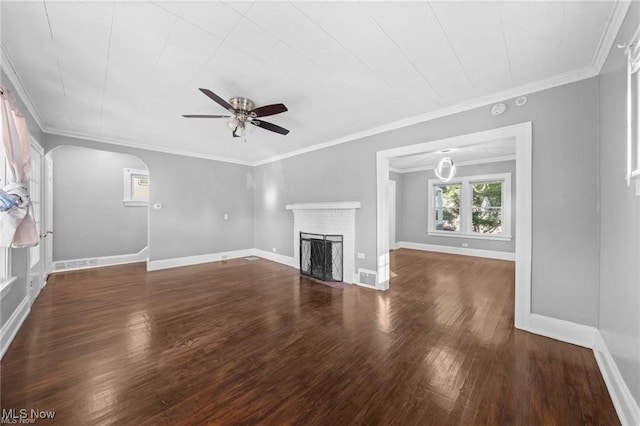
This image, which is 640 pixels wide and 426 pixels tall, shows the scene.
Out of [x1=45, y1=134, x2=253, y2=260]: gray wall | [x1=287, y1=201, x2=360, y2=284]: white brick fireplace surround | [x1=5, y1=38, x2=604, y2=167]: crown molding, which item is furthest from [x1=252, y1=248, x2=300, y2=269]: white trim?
[x1=5, y1=38, x2=604, y2=167]: crown molding

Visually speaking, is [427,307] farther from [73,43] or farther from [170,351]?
[73,43]

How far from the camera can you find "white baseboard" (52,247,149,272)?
4.89 metres

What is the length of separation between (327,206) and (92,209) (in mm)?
5389

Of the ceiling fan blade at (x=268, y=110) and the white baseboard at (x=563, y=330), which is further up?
the ceiling fan blade at (x=268, y=110)

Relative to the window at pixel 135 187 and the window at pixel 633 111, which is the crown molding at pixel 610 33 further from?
the window at pixel 135 187

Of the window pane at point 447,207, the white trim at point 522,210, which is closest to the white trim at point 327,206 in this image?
the white trim at point 522,210

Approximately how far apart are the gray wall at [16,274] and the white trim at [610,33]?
5.05 m

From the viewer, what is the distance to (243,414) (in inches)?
59.3

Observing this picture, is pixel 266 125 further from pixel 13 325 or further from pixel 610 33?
pixel 13 325

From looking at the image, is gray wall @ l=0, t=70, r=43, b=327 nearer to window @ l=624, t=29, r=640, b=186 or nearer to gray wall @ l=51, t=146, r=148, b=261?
gray wall @ l=51, t=146, r=148, b=261

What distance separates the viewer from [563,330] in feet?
7.80

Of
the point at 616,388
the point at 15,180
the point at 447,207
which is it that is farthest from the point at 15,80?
the point at 447,207

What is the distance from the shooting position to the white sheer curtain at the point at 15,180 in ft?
6.26

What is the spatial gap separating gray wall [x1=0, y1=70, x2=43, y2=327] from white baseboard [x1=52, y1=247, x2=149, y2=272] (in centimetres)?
263
